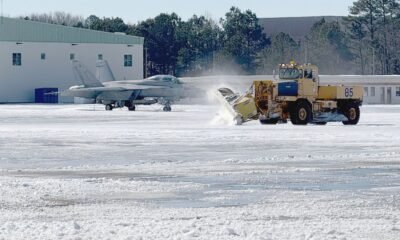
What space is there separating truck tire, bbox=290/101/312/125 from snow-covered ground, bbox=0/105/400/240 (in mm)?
9457

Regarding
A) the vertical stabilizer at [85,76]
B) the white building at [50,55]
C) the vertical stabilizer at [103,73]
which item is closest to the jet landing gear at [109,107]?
the vertical stabilizer at [85,76]

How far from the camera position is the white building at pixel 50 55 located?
9444 cm

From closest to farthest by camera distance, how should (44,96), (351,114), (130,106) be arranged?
1. (351,114)
2. (130,106)
3. (44,96)

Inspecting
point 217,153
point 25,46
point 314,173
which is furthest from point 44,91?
Answer: point 314,173

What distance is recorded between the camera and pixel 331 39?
125 meters

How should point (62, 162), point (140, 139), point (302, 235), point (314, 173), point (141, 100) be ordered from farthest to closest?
point (141, 100), point (140, 139), point (62, 162), point (314, 173), point (302, 235)

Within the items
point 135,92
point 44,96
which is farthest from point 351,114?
point 44,96

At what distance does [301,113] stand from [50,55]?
59.8 metres

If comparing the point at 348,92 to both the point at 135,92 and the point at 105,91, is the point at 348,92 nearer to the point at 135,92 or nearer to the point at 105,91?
the point at 135,92

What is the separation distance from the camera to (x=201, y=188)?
55.1 ft

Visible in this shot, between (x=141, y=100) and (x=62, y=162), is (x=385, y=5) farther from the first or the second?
(x=62, y=162)

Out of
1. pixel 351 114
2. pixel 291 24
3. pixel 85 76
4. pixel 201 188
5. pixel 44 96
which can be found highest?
pixel 291 24

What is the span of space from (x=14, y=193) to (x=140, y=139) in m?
14.8

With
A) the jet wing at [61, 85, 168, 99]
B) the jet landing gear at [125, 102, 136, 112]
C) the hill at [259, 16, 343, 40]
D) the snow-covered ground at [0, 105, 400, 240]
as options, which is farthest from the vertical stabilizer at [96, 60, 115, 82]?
the hill at [259, 16, 343, 40]
